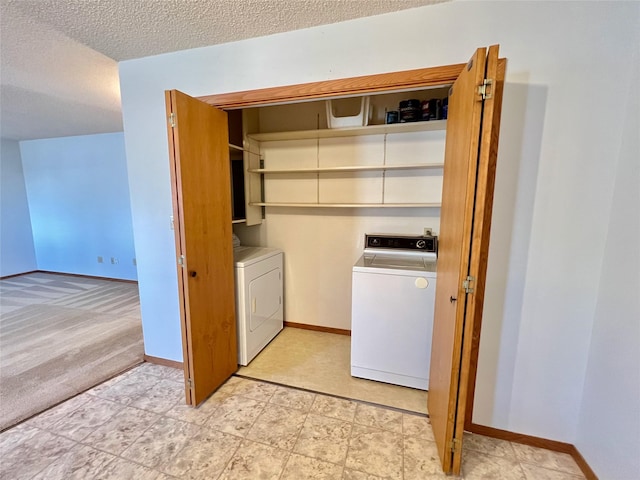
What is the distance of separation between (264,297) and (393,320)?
119cm

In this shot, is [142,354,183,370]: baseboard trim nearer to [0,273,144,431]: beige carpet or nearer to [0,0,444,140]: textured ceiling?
[0,273,144,431]: beige carpet

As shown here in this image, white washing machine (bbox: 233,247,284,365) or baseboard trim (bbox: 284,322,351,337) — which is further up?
white washing machine (bbox: 233,247,284,365)

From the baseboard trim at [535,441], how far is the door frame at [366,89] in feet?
0.23

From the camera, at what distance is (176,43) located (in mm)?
1781

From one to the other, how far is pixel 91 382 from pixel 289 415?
158cm

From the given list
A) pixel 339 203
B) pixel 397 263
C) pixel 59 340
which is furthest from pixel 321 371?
pixel 59 340

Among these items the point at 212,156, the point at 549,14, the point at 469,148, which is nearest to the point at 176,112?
the point at 212,156

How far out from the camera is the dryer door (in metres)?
2.35

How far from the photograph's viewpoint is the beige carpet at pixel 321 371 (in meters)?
1.94

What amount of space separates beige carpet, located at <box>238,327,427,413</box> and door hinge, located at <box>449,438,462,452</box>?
0.50m

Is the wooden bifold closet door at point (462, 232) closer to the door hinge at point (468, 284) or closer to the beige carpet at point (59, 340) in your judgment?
the door hinge at point (468, 284)

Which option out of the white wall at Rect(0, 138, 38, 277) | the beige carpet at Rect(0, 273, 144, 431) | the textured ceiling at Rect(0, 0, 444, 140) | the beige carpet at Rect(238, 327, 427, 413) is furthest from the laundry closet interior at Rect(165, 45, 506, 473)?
the white wall at Rect(0, 138, 38, 277)

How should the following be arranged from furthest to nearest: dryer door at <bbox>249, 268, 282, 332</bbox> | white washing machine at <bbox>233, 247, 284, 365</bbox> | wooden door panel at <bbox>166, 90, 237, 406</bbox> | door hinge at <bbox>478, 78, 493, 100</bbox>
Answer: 1. dryer door at <bbox>249, 268, 282, 332</bbox>
2. white washing machine at <bbox>233, 247, 284, 365</bbox>
3. wooden door panel at <bbox>166, 90, 237, 406</bbox>
4. door hinge at <bbox>478, 78, 493, 100</bbox>

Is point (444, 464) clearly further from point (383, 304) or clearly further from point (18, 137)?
point (18, 137)
